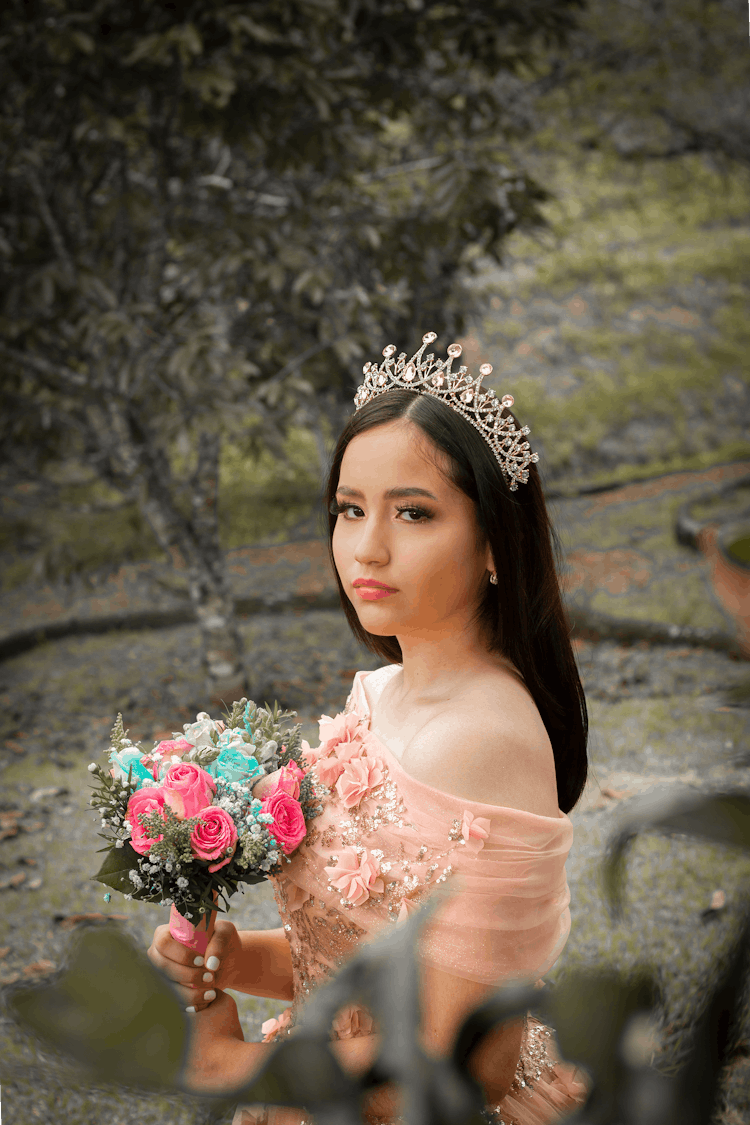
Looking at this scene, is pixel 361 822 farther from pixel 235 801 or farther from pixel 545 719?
pixel 545 719

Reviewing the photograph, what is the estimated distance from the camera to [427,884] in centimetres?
115

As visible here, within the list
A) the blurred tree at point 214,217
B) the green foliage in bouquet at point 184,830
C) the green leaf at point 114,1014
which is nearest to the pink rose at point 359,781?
the green foliage in bouquet at point 184,830

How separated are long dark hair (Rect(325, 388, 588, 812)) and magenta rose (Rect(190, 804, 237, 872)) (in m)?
0.47

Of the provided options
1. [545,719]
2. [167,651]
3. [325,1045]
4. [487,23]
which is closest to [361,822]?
[545,719]

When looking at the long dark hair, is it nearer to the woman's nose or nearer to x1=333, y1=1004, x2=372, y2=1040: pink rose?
the woman's nose

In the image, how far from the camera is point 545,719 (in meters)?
1.32

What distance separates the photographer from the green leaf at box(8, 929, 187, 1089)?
24 centimetres

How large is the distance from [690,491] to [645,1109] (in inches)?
262

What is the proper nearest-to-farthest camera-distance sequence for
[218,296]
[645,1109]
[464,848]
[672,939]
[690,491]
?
[645,1109], [464,848], [672,939], [218,296], [690,491]

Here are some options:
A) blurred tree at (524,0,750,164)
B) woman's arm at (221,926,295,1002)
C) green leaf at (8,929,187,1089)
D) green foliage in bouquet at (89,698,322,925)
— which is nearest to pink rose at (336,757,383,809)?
green foliage in bouquet at (89,698,322,925)

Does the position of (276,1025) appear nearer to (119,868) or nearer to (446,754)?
(119,868)

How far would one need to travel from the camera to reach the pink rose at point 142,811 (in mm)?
1062

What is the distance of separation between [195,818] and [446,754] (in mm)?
327

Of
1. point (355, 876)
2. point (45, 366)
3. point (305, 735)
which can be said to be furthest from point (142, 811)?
point (45, 366)
